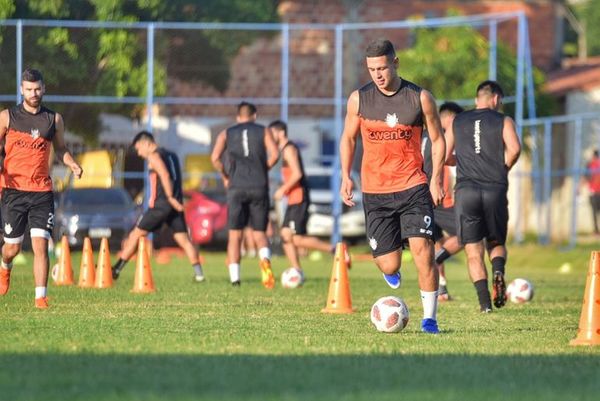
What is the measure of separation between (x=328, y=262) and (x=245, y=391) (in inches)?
830

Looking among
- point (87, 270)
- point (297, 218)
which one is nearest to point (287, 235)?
point (297, 218)

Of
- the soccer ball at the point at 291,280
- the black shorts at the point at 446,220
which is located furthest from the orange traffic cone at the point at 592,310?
the soccer ball at the point at 291,280

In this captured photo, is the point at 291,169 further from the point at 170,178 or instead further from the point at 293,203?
the point at 170,178

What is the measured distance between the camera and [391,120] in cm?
1145

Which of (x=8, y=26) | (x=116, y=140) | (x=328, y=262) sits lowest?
(x=328, y=262)

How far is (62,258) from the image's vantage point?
18.6 metres

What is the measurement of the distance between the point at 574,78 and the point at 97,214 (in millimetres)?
22802

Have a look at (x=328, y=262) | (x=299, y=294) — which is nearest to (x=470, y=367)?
(x=299, y=294)

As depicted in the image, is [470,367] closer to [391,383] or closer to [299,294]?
[391,383]

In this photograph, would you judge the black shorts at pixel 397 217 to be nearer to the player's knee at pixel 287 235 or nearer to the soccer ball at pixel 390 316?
the soccer ball at pixel 390 316

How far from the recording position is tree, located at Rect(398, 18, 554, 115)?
138 ft

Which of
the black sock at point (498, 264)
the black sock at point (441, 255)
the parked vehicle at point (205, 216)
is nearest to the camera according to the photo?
the black sock at point (498, 264)

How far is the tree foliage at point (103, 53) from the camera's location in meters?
29.8

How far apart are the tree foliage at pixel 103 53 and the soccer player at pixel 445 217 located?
14.1 metres
